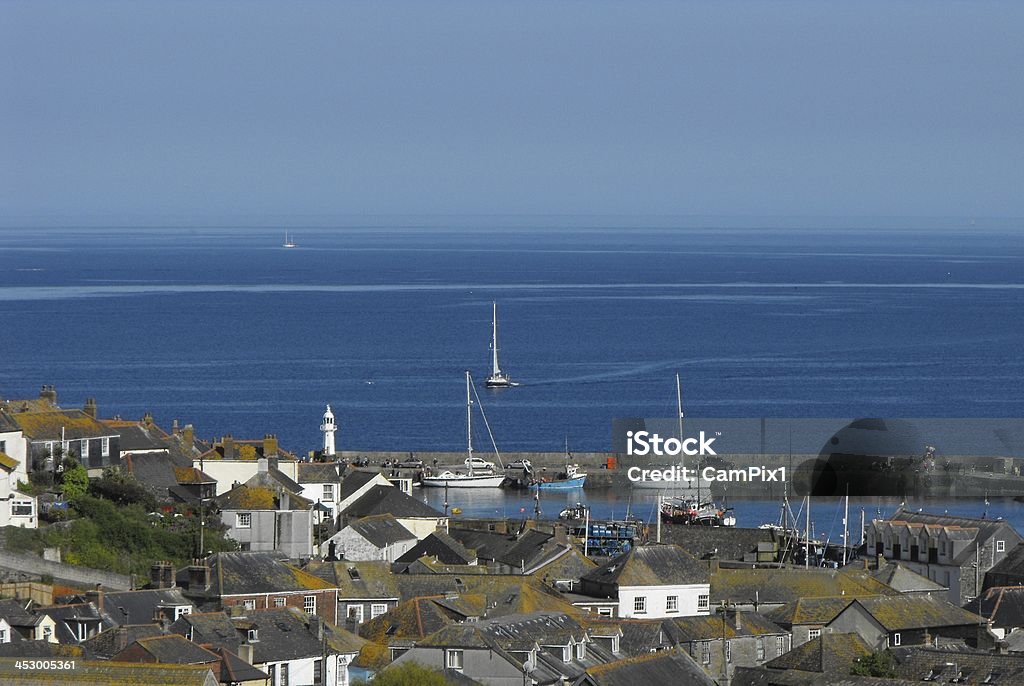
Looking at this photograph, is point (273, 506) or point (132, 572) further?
point (273, 506)

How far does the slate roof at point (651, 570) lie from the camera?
133 feet

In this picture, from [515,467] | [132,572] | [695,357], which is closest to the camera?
[132,572]

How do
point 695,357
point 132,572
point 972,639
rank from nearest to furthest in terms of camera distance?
point 972,639, point 132,572, point 695,357

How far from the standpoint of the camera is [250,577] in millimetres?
36875

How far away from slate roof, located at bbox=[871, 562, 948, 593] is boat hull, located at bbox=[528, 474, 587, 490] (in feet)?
119

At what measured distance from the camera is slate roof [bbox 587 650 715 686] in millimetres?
30078

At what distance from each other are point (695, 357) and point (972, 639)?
112495 mm

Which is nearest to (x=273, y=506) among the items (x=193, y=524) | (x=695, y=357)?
(x=193, y=524)

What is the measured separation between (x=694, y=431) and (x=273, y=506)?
4671cm

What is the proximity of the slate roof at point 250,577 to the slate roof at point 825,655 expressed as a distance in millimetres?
8480

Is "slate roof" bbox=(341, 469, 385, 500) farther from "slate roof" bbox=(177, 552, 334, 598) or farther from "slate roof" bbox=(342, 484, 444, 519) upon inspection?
"slate roof" bbox=(177, 552, 334, 598)

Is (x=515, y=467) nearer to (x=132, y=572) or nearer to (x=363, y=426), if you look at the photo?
(x=363, y=426)

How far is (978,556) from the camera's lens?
48594 mm

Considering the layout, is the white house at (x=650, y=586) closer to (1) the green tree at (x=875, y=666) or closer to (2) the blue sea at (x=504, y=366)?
(1) the green tree at (x=875, y=666)
